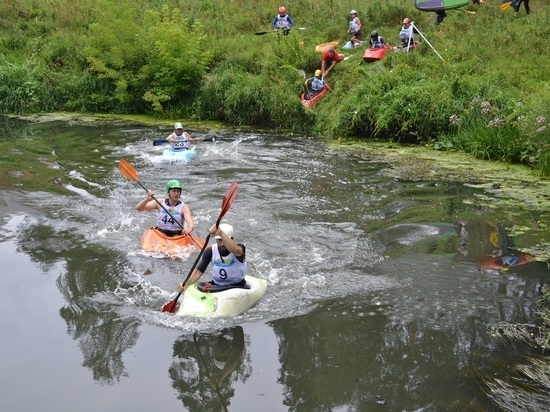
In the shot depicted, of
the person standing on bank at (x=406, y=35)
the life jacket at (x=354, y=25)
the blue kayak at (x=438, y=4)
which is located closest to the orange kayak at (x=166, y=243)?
the person standing on bank at (x=406, y=35)

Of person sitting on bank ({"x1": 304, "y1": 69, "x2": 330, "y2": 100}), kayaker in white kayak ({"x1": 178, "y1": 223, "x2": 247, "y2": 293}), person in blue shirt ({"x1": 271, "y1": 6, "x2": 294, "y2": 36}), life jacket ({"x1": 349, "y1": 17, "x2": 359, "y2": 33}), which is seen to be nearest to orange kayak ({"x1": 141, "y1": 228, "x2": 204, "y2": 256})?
kayaker in white kayak ({"x1": 178, "y1": 223, "x2": 247, "y2": 293})

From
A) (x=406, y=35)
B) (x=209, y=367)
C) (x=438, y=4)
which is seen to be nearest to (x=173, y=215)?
(x=209, y=367)

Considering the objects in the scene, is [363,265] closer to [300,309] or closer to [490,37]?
[300,309]

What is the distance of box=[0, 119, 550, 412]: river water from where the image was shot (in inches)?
223

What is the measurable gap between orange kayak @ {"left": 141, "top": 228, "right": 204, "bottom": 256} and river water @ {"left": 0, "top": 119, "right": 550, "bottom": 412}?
4.9 inches

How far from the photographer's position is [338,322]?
6.86 metres

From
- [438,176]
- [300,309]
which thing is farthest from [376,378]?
[438,176]

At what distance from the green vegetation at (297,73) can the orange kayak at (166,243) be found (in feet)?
22.3

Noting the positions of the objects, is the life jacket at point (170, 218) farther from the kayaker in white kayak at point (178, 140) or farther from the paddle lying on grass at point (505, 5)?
the paddle lying on grass at point (505, 5)

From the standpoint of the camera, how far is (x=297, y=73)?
19.6m

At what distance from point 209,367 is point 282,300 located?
173cm

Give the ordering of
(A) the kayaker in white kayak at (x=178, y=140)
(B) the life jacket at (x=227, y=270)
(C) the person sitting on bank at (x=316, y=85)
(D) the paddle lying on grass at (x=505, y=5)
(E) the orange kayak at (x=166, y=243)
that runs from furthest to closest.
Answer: (D) the paddle lying on grass at (x=505, y=5), (C) the person sitting on bank at (x=316, y=85), (A) the kayaker in white kayak at (x=178, y=140), (E) the orange kayak at (x=166, y=243), (B) the life jacket at (x=227, y=270)

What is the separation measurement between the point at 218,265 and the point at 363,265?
207 cm

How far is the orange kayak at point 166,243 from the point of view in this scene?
8945 mm
